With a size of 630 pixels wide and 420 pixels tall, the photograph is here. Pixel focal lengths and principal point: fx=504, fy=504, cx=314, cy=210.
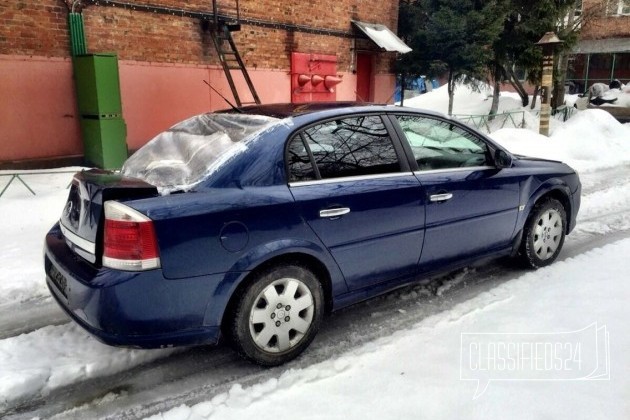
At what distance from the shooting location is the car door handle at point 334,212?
3029 mm

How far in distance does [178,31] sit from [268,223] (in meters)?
7.87

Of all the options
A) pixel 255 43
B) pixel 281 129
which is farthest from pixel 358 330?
pixel 255 43

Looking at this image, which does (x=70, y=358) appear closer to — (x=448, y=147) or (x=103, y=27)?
(x=448, y=147)

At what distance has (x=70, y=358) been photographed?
10.1 feet

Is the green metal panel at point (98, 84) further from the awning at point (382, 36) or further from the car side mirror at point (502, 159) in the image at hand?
the awning at point (382, 36)

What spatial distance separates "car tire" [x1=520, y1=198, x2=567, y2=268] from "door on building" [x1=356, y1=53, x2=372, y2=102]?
10.2m

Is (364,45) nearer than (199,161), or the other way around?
(199,161)

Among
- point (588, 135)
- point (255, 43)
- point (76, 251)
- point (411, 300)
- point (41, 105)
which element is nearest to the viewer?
point (76, 251)

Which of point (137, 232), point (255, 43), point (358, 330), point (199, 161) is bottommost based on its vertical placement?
point (358, 330)

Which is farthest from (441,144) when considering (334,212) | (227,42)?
(227,42)

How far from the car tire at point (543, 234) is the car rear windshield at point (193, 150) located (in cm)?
263

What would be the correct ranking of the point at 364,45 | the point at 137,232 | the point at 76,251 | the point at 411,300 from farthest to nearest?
1. the point at 364,45
2. the point at 411,300
3. the point at 76,251
4. the point at 137,232

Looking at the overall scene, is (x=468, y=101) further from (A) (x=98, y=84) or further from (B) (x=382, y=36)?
(A) (x=98, y=84)

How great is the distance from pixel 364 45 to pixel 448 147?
10.8 metres
